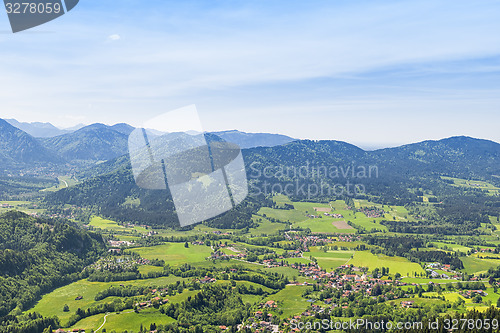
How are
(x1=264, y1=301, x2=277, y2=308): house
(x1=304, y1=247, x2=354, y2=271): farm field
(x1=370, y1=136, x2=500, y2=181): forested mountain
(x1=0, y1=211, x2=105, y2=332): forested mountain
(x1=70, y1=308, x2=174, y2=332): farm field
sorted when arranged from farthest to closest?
(x1=370, y1=136, x2=500, y2=181): forested mountain < (x1=304, y1=247, x2=354, y2=271): farm field < (x1=0, y1=211, x2=105, y2=332): forested mountain < (x1=264, y1=301, x2=277, y2=308): house < (x1=70, y1=308, x2=174, y2=332): farm field

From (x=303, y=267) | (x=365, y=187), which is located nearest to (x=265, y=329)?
(x=303, y=267)

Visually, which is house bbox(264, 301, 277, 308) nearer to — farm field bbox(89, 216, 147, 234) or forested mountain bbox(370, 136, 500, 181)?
farm field bbox(89, 216, 147, 234)

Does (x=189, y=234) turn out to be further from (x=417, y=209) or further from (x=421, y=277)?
(x=417, y=209)

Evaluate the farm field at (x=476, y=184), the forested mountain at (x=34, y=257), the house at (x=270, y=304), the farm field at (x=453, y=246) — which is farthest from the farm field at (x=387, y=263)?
the farm field at (x=476, y=184)

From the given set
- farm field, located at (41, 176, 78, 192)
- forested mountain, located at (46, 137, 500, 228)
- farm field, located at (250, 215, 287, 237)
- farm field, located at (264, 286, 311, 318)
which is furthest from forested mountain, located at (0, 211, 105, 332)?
farm field, located at (41, 176, 78, 192)

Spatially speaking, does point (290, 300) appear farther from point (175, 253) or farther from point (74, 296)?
point (175, 253)
